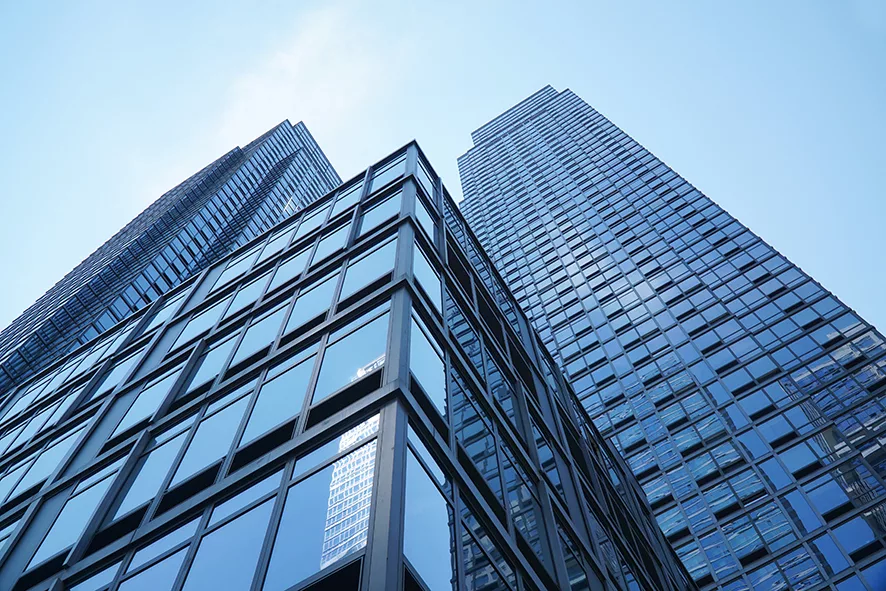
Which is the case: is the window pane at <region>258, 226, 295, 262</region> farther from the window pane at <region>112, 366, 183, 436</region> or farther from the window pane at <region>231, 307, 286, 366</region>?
the window pane at <region>112, 366, 183, 436</region>

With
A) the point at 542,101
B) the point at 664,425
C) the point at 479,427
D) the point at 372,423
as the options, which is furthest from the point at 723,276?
the point at 542,101

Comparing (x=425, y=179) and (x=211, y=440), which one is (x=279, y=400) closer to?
(x=211, y=440)

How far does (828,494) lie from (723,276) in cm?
2255

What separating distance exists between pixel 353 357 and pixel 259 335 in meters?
4.74

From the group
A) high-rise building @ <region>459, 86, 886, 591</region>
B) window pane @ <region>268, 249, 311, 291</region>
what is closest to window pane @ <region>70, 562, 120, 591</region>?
window pane @ <region>268, 249, 311, 291</region>

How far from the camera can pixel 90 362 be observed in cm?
2688

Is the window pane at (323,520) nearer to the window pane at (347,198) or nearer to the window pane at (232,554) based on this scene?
the window pane at (232,554)

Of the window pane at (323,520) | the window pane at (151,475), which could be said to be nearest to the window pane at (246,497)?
the window pane at (323,520)

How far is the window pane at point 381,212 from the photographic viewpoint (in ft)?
63.2

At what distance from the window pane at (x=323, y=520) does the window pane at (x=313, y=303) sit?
18.9ft

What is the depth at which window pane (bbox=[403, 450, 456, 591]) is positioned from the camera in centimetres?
905

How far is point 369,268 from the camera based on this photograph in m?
16.4

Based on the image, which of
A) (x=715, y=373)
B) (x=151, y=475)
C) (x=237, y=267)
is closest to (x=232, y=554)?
(x=151, y=475)

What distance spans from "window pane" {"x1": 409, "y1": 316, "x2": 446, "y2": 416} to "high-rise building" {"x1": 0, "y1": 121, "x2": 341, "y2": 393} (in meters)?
63.3
